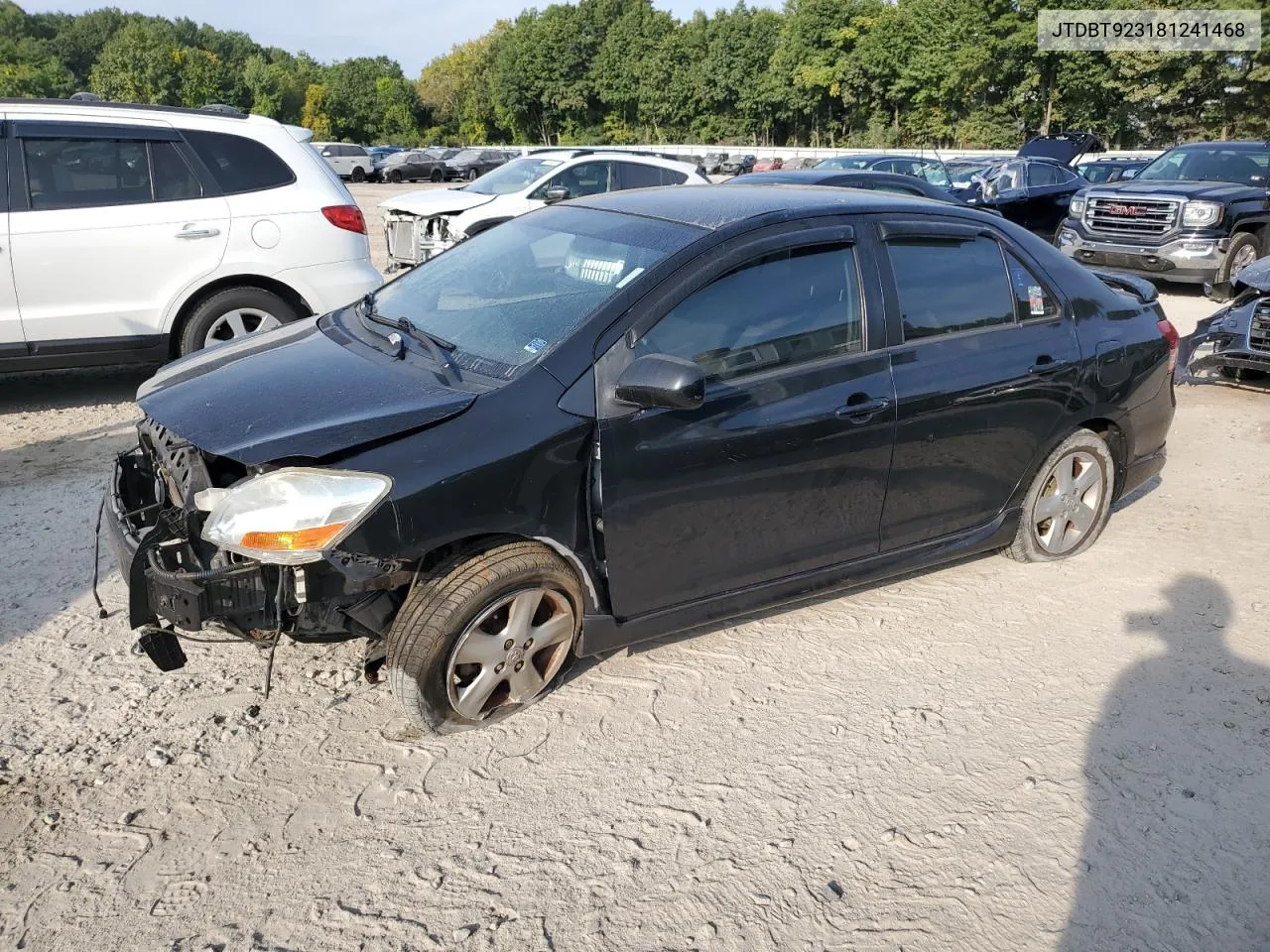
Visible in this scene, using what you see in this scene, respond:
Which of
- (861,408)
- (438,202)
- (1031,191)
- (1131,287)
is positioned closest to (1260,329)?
(1131,287)

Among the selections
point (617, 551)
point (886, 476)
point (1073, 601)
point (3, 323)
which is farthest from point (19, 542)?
point (1073, 601)

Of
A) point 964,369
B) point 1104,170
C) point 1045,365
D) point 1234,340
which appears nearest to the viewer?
point 964,369

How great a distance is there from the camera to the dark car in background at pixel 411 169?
45.5 m

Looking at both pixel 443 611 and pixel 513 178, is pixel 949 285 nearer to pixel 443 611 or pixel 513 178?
pixel 443 611

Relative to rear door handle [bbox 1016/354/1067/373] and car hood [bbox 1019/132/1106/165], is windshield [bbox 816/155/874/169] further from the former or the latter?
rear door handle [bbox 1016/354/1067/373]

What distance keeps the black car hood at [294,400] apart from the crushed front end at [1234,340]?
6.71 meters

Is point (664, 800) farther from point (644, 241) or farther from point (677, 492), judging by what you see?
point (644, 241)

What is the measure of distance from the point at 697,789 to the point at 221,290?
5.33 meters

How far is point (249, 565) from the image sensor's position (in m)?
A: 2.93

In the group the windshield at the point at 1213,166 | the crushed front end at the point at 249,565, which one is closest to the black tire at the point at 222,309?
the crushed front end at the point at 249,565

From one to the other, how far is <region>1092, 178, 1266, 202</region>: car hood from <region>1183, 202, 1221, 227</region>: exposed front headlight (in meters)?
0.12

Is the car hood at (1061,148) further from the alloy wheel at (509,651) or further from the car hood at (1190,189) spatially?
the alloy wheel at (509,651)

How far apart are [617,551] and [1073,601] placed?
2.30 m

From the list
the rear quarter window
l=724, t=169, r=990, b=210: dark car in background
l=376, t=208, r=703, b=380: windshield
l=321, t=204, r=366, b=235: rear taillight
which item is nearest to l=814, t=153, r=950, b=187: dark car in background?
l=724, t=169, r=990, b=210: dark car in background
